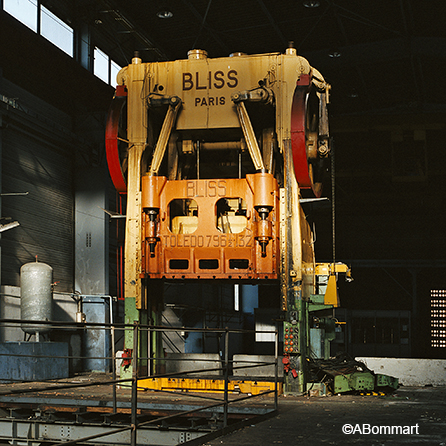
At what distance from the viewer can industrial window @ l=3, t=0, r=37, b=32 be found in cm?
1672

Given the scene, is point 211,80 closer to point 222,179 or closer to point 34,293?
point 222,179

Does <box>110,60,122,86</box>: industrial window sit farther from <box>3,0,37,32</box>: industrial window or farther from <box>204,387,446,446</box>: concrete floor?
<box>204,387,446,446</box>: concrete floor

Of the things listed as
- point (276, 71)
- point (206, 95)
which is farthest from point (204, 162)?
point (276, 71)

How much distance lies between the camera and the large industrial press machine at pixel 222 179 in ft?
38.5

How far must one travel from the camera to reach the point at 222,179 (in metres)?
12.0

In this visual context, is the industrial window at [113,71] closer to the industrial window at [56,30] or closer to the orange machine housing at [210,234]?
the industrial window at [56,30]

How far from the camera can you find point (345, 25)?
21.6m

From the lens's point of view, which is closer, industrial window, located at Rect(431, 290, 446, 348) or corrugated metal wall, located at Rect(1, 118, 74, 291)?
corrugated metal wall, located at Rect(1, 118, 74, 291)

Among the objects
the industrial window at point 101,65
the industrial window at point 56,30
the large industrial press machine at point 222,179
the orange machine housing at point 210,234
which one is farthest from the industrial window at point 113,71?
the orange machine housing at point 210,234

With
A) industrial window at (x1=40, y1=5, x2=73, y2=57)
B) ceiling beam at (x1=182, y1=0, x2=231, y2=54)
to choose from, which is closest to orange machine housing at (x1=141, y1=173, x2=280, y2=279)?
industrial window at (x1=40, y1=5, x2=73, y2=57)

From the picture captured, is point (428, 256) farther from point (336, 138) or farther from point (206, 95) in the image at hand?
point (206, 95)

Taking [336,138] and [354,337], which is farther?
[354,337]

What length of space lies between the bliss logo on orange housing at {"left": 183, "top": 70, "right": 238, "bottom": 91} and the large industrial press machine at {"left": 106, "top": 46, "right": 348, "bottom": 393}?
0.8 inches

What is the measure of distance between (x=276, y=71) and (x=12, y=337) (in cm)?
989
